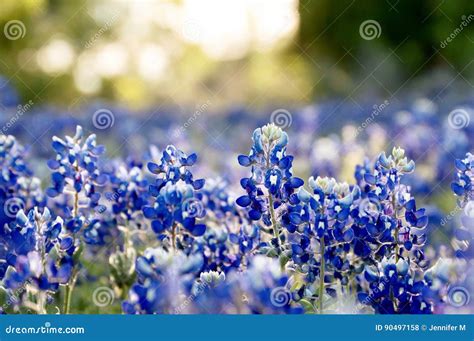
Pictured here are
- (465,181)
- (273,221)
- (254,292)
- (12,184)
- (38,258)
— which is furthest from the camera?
(12,184)

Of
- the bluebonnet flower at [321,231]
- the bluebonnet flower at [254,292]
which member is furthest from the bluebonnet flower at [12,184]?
the bluebonnet flower at [321,231]

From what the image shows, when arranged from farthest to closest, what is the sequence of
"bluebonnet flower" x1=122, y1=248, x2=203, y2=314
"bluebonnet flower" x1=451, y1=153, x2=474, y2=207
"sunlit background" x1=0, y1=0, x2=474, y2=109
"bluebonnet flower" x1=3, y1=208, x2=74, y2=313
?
"sunlit background" x1=0, y1=0, x2=474, y2=109 → "bluebonnet flower" x1=451, y1=153, x2=474, y2=207 → "bluebonnet flower" x1=3, y1=208, x2=74, y2=313 → "bluebonnet flower" x1=122, y1=248, x2=203, y2=314

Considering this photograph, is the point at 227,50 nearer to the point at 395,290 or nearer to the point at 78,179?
the point at 78,179

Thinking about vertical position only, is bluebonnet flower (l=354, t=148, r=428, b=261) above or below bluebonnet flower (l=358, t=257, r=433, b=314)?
above

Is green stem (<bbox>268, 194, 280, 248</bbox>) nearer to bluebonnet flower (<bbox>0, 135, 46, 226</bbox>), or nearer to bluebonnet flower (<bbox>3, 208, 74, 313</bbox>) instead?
bluebonnet flower (<bbox>3, 208, 74, 313</bbox>)

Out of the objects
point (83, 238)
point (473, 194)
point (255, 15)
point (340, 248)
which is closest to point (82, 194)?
point (83, 238)

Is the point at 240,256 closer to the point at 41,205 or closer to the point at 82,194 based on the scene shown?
the point at 82,194

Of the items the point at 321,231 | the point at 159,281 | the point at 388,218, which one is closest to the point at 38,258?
the point at 159,281

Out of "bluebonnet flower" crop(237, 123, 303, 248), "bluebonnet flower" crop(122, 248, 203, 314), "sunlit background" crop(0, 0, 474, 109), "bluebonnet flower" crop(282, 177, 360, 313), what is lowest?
"bluebonnet flower" crop(122, 248, 203, 314)

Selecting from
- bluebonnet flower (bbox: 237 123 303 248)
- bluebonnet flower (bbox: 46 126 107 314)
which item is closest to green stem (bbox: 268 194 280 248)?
bluebonnet flower (bbox: 237 123 303 248)
